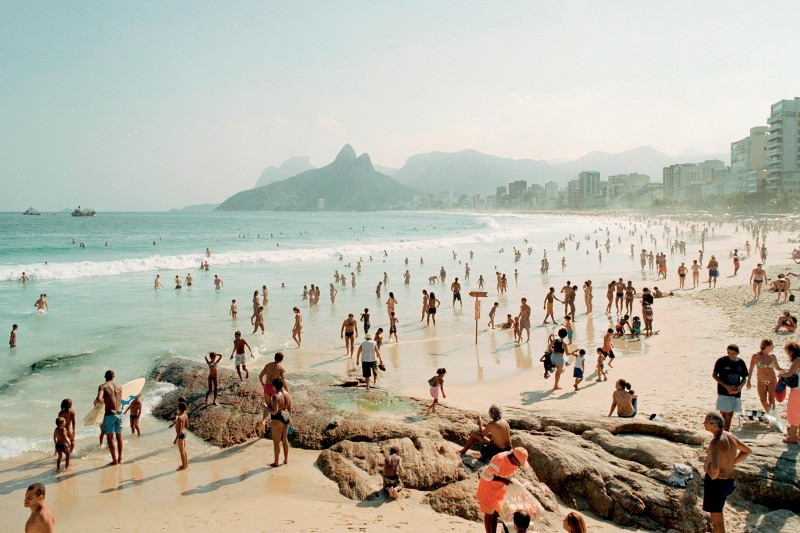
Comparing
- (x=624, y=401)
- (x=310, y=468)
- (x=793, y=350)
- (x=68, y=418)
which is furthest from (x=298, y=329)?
(x=793, y=350)

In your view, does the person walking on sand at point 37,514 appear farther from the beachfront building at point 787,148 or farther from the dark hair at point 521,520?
the beachfront building at point 787,148

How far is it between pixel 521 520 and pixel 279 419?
13.5ft

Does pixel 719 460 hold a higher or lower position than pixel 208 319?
higher

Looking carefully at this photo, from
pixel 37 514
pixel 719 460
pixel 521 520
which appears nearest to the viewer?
pixel 521 520

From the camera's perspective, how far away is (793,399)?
696cm

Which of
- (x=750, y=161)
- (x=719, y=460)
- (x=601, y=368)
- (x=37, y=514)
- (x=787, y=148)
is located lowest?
(x=601, y=368)

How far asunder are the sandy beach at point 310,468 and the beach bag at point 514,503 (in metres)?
0.73

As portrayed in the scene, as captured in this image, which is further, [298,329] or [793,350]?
[298,329]

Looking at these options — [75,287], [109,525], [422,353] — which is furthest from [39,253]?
[109,525]

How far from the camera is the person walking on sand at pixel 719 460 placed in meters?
5.20

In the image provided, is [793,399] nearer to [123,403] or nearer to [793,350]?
[793,350]

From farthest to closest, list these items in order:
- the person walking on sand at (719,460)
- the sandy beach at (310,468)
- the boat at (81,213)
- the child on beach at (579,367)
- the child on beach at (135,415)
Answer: the boat at (81,213) → the child on beach at (579,367) → the child on beach at (135,415) → the sandy beach at (310,468) → the person walking on sand at (719,460)

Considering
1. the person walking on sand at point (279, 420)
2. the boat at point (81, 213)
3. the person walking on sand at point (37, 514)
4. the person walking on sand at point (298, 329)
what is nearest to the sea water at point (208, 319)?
the person walking on sand at point (298, 329)

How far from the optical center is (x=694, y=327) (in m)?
16.5
